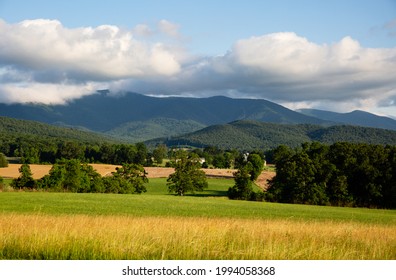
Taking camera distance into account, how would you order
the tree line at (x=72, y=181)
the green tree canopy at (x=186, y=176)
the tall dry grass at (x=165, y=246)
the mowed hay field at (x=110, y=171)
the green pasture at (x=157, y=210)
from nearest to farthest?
the tall dry grass at (x=165, y=246)
the green pasture at (x=157, y=210)
the tree line at (x=72, y=181)
the green tree canopy at (x=186, y=176)
the mowed hay field at (x=110, y=171)

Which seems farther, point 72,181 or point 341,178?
point 72,181

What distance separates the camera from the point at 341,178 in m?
63.1

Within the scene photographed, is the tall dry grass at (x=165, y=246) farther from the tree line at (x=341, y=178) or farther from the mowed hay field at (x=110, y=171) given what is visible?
the mowed hay field at (x=110, y=171)

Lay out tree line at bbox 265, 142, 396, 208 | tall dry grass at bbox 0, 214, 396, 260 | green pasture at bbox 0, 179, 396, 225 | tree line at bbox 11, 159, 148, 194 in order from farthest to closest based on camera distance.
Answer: tree line at bbox 11, 159, 148, 194
tree line at bbox 265, 142, 396, 208
green pasture at bbox 0, 179, 396, 225
tall dry grass at bbox 0, 214, 396, 260

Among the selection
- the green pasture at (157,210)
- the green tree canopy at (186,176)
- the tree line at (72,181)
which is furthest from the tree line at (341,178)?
the tree line at (72,181)

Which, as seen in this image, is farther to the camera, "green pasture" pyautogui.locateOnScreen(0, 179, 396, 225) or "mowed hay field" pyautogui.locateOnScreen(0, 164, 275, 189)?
"mowed hay field" pyautogui.locateOnScreen(0, 164, 275, 189)

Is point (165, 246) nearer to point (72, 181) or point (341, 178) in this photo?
point (341, 178)

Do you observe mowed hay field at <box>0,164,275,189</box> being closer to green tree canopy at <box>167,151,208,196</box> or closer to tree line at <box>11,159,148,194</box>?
green tree canopy at <box>167,151,208,196</box>

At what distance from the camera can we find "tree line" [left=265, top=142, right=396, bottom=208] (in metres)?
62.6

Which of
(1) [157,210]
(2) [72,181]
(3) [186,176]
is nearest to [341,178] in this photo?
(3) [186,176]

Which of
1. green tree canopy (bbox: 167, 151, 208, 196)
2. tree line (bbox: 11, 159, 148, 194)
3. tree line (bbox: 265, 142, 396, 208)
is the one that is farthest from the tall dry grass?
green tree canopy (bbox: 167, 151, 208, 196)

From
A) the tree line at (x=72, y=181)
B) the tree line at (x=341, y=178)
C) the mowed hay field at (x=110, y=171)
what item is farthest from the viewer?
the mowed hay field at (x=110, y=171)

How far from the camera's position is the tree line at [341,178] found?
6262cm

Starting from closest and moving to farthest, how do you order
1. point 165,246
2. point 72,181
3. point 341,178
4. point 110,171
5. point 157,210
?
point 165,246, point 157,210, point 341,178, point 72,181, point 110,171
